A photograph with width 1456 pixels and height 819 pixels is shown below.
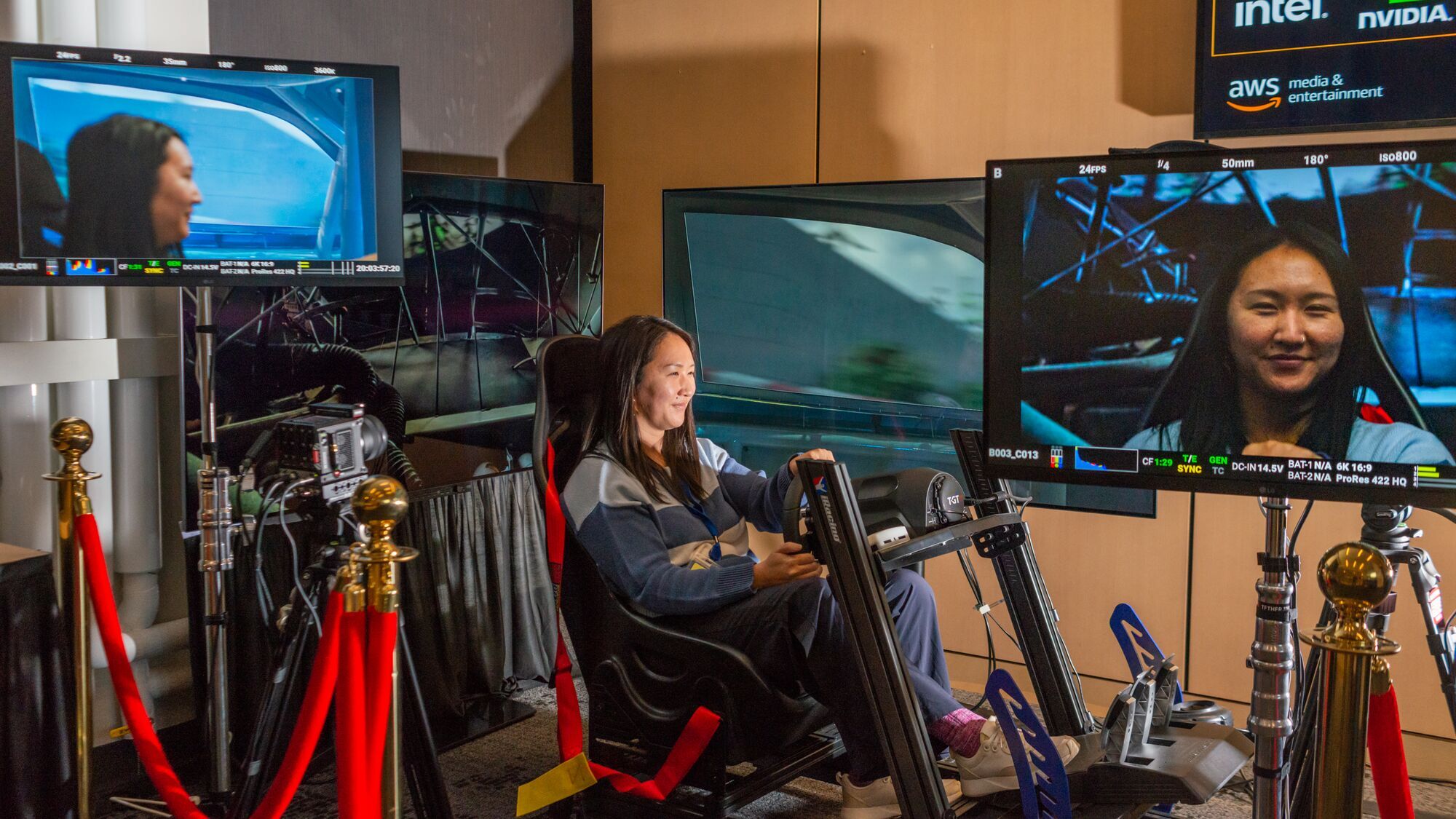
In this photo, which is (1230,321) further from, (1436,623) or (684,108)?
(684,108)

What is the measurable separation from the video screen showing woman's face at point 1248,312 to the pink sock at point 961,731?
0.80 m

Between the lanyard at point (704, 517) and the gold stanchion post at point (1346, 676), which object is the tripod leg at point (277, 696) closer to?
the lanyard at point (704, 517)

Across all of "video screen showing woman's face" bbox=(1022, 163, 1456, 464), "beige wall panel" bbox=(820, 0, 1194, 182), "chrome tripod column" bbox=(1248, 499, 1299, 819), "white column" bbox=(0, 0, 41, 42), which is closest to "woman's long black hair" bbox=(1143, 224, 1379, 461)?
"video screen showing woman's face" bbox=(1022, 163, 1456, 464)

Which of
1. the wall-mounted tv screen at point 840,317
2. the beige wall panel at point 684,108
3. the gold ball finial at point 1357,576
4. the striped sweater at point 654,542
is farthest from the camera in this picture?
the beige wall panel at point 684,108

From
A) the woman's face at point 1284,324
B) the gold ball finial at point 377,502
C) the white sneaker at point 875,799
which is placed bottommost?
the white sneaker at point 875,799

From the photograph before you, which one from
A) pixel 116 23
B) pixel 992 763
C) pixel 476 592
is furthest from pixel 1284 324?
pixel 116 23

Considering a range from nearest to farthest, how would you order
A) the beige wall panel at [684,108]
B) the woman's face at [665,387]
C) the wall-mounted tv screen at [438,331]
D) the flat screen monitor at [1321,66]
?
1. the woman's face at [665,387]
2. the flat screen monitor at [1321,66]
3. the wall-mounted tv screen at [438,331]
4. the beige wall panel at [684,108]

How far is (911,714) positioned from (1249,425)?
0.76 metres

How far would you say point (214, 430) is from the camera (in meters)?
2.48

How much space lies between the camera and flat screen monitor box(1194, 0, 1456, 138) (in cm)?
287

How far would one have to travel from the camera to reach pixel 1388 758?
1.33 m

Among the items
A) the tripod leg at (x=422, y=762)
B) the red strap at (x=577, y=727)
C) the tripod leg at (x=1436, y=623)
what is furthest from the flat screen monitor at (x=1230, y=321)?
the tripod leg at (x=422, y=762)

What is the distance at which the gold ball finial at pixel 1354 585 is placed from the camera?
1.28 meters

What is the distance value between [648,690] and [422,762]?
0.48m
